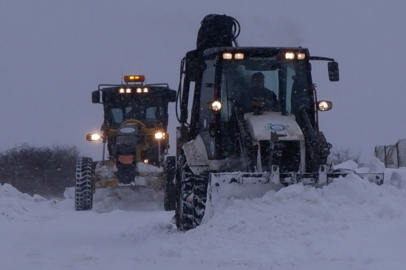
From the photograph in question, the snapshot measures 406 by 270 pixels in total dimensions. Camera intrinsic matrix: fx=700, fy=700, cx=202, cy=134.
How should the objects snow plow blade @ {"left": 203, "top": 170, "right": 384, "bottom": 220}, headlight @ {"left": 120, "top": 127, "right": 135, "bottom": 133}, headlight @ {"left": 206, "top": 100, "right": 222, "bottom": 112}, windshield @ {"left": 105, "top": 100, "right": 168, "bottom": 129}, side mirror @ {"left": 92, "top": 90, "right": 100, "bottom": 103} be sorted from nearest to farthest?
snow plow blade @ {"left": 203, "top": 170, "right": 384, "bottom": 220} → headlight @ {"left": 206, "top": 100, "right": 222, "bottom": 112} → headlight @ {"left": 120, "top": 127, "right": 135, "bottom": 133} → side mirror @ {"left": 92, "top": 90, "right": 100, "bottom": 103} → windshield @ {"left": 105, "top": 100, "right": 168, "bottom": 129}

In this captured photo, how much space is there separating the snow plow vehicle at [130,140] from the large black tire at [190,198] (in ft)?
17.4

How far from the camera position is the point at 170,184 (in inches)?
566

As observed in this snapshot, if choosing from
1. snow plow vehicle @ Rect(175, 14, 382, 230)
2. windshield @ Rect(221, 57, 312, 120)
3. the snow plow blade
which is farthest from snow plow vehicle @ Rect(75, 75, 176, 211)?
the snow plow blade

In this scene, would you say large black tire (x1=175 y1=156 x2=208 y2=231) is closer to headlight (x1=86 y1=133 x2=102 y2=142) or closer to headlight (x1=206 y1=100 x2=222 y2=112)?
headlight (x1=206 y1=100 x2=222 y2=112)

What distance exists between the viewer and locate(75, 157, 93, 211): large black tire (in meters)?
16.1

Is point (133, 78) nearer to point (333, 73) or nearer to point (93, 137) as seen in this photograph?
point (93, 137)

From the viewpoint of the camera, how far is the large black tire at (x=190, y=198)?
8.72m

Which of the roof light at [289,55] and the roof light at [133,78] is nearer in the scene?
the roof light at [289,55]

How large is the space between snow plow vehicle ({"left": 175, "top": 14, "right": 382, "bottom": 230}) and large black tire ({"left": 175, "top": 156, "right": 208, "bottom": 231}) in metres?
0.01

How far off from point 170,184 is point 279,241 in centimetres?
752

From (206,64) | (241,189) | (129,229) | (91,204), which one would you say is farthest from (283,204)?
(91,204)

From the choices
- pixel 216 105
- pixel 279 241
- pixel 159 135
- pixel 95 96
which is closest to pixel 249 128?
pixel 216 105

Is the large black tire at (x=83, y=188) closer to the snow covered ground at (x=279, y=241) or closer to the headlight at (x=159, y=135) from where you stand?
the headlight at (x=159, y=135)

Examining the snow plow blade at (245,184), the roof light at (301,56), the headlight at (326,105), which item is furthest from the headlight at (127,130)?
the snow plow blade at (245,184)
